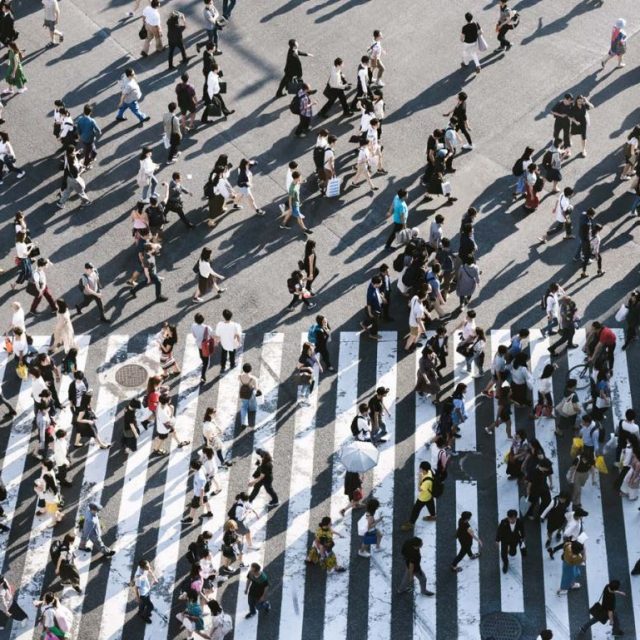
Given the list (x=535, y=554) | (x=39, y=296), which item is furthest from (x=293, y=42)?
(x=535, y=554)

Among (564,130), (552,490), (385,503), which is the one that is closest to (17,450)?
(385,503)

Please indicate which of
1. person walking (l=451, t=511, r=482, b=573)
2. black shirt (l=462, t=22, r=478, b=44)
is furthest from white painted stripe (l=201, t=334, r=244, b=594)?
black shirt (l=462, t=22, r=478, b=44)

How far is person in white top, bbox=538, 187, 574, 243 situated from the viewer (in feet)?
104

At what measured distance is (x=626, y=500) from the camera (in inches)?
1044

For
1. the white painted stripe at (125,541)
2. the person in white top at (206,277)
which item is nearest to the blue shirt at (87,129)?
the person in white top at (206,277)

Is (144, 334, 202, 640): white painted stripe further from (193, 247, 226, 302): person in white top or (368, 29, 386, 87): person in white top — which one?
(368, 29, 386, 87): person in white top

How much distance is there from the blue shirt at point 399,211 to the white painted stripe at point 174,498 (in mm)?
5381

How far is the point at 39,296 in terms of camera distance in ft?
100

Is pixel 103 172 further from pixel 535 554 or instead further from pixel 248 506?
pixel 535 554

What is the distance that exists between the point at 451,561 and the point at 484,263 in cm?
836

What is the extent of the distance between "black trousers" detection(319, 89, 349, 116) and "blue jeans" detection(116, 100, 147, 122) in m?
4.62

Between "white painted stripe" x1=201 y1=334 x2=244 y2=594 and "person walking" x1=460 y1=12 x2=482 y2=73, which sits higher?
"person walking" x1=460 y1=12 x2=482 y2=73

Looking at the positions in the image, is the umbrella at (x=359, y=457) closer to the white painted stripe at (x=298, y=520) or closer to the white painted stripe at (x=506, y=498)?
the white painted stripe at (x=298, y=520)

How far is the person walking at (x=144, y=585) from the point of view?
957 inches
